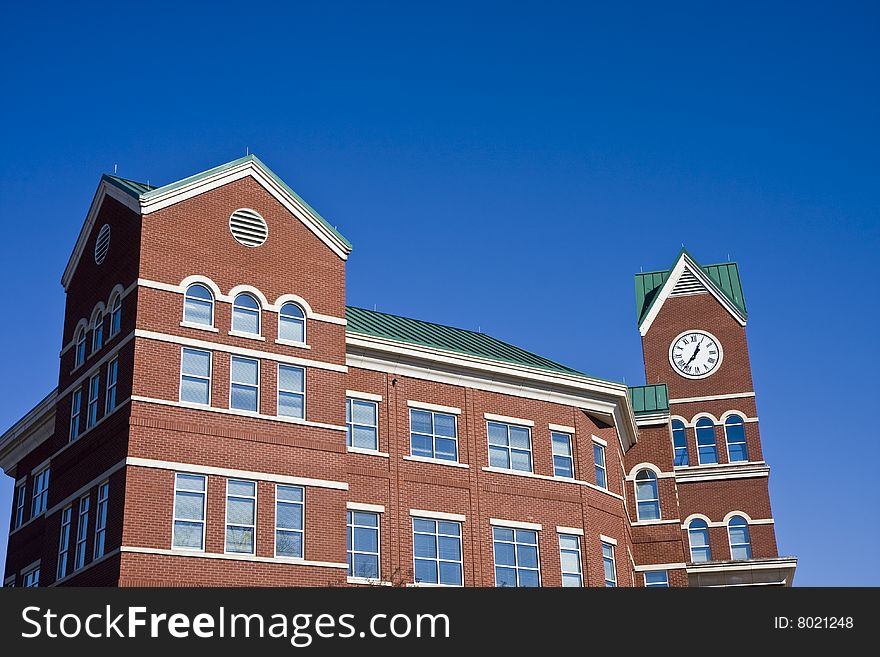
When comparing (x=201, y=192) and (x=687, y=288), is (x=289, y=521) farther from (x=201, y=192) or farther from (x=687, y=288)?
(x=687, y=288)

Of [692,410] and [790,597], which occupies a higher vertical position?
→ [692,410]

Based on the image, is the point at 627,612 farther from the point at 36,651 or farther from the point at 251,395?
the point at 251,395

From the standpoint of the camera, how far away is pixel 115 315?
3744cm

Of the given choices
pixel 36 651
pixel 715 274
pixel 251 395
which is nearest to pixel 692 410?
pixel 715 274

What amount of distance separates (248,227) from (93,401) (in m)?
7.02

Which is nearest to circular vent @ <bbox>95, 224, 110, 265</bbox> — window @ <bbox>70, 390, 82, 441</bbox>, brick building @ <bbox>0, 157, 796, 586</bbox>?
brick building @ <bbox>0, 157, 796, 586</bbox>

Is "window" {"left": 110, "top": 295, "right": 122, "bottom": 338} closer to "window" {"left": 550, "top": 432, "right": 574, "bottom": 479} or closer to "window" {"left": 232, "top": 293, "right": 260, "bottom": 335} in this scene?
"window" {"left": 232, "top": 293, "right": 260, "bottom": 335}

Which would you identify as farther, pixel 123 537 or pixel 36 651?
pixel 123 537

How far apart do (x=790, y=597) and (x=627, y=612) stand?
3.35 metres

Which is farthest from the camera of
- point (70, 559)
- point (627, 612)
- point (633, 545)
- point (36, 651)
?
point (633, 545)

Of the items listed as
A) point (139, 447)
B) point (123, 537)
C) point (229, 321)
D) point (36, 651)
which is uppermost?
point (229, 321)

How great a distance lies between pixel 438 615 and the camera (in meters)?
24.4

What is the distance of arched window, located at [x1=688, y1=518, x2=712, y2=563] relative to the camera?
5591 centimetres

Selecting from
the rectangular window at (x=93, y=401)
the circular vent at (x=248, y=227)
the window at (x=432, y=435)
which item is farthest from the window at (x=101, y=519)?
the window at (x=432, y=435)
